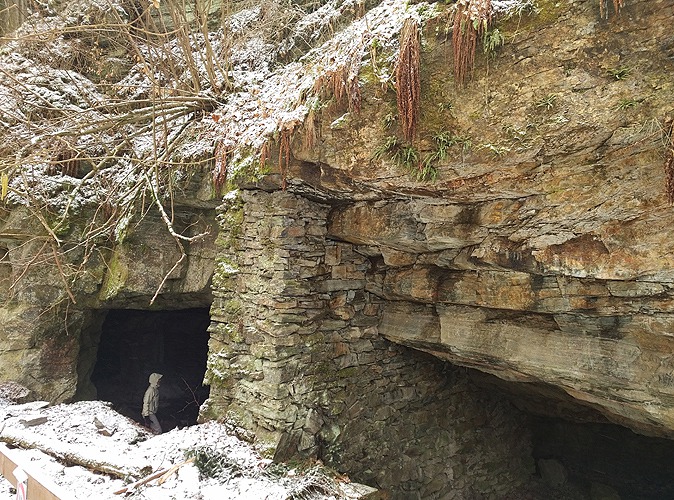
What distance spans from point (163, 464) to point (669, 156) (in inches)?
175

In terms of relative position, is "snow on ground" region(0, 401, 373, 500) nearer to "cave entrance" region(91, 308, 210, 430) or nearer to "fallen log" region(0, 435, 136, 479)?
"fallen log" region(0, 435, 136, 479)

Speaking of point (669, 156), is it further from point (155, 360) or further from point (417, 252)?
point (155, 360)

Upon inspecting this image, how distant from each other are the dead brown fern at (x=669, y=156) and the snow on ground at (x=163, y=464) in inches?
128

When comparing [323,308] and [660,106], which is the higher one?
[660,106]

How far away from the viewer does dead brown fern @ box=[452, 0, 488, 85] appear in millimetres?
2895

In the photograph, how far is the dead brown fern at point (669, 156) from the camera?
8.20 feet

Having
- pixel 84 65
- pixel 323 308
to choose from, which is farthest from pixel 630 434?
pixel 84 65

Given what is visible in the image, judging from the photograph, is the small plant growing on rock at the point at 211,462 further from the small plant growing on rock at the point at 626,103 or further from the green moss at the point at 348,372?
the small plant growing on rock at the point at 626,103

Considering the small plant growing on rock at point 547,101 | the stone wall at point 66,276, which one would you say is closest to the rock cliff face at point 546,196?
the small plant growing on rock at point 547,101

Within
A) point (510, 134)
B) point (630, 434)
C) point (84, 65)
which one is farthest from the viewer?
point (84, 65)

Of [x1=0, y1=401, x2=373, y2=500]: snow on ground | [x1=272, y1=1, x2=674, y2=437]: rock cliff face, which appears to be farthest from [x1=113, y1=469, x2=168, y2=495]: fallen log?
[x1=272, y1=1, x2=674, y2=437]: rock cliff face

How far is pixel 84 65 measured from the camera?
23.5ft

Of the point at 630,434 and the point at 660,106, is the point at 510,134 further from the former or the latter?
the point at 630,434

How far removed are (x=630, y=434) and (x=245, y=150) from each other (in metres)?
7.03
